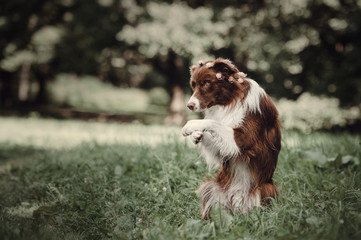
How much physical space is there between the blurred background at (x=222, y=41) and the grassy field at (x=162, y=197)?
4.16 metres

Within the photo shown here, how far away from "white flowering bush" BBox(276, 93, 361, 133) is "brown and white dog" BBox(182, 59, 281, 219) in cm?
754

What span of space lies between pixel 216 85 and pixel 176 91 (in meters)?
10.9

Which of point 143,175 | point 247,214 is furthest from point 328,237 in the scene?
point 143,175

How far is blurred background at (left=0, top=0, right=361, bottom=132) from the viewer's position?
10688 millimetres

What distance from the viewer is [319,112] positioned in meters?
10.6

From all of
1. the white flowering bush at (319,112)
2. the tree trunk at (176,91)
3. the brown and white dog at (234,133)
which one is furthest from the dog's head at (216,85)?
the tree trunk at (176,91)

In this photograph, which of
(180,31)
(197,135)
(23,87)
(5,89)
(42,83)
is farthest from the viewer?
(23,87)

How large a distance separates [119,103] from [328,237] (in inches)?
1010

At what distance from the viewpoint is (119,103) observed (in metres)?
27.2

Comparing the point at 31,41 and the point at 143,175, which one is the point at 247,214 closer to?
the point at 143,175

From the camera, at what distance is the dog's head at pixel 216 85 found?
9.26 ft

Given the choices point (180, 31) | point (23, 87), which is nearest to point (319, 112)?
point (180, 31)

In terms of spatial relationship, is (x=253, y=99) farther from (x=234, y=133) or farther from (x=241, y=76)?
(x=234, y=133)

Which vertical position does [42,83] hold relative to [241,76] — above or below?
below
